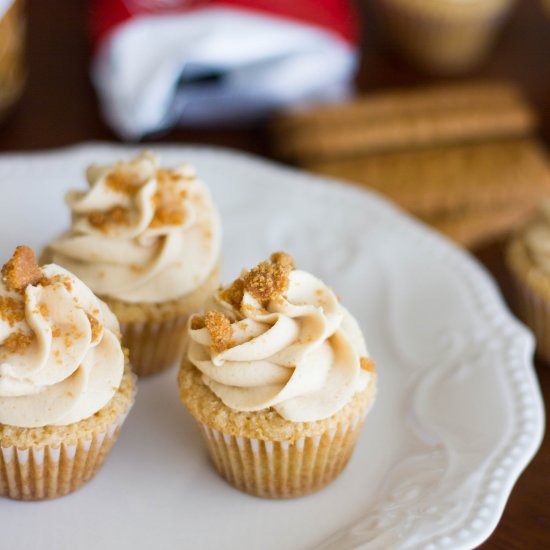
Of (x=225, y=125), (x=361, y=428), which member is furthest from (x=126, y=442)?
(x=225, y=125)

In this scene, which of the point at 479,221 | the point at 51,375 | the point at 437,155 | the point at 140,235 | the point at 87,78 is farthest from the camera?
the point at 87,78

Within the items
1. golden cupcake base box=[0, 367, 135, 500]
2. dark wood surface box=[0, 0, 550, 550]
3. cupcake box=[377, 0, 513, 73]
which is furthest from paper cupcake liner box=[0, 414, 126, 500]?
cupcake box=[377, 0, 513, 73]

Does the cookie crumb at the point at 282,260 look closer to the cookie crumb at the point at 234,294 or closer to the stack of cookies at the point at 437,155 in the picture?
the cookie crumb at the point at 234,294

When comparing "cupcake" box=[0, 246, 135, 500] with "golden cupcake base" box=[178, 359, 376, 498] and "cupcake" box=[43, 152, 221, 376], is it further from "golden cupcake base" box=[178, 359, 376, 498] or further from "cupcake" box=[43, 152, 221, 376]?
"cupcake" box=[43, 152, 221, 376]

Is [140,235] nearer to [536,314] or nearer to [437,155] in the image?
[536,314]

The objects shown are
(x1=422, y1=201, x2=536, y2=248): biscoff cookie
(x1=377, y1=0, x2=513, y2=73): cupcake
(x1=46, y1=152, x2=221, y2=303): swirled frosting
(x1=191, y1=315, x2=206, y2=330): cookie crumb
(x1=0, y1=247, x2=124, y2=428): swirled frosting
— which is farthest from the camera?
(x1=377, y1=0, x2=513, y2=73): cupcake

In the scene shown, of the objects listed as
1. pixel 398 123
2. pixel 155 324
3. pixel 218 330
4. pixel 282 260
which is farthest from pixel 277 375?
pixel 398 123
